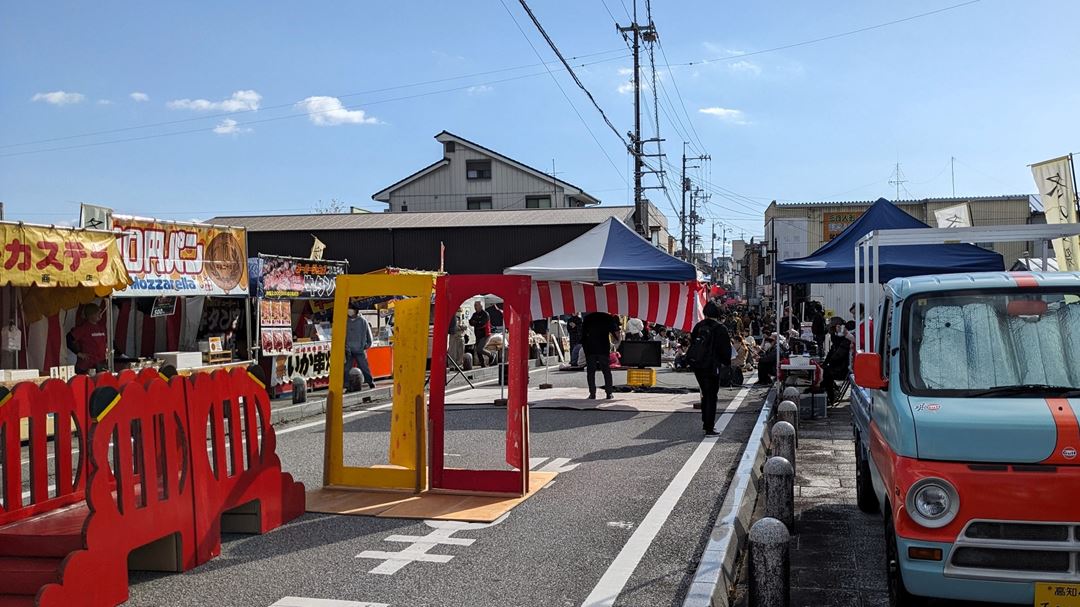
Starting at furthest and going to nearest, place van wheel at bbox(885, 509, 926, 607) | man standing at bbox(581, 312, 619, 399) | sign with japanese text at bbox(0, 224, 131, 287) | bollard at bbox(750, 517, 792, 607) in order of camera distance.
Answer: man standing at bbox(581, 312, 619, 399) → sign with japanese text at bbox(0, 224, 131, 287) → bollard at bbox(750, 517, 792, 607) → van wheel at bbox(885, 509, 926, 607)

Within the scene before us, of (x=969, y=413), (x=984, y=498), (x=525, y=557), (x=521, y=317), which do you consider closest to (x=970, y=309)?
(x=969, y=413)

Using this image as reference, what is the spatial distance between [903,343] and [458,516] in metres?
3.89

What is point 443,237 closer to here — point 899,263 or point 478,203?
point 478,203

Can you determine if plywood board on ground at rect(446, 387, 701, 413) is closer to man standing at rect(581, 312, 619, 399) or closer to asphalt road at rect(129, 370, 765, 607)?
man standing at rect(581, 312, 619, 399)

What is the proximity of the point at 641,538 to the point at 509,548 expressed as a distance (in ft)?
3.35

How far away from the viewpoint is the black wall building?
3644 cm

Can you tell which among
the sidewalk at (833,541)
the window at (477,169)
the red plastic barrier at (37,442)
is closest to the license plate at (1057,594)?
the sidewalk at (833,541)

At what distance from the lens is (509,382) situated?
8.25 metres

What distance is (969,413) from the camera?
14.6ft

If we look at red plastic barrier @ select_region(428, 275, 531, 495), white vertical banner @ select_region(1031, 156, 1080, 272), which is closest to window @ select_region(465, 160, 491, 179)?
white vertical banner @ select_region(1031, 156, 1080, 272)

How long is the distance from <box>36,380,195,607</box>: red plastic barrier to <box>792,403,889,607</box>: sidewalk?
4017 millimetres

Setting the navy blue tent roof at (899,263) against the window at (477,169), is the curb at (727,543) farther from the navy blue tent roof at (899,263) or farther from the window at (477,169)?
the window at (477,169)

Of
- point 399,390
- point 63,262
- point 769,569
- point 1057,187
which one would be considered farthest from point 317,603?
point 1057,187

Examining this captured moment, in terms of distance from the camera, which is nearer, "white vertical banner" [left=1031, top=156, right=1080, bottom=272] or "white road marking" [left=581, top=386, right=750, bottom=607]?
"white road marking" [left=581, top=386, right=750, bottom=607]
